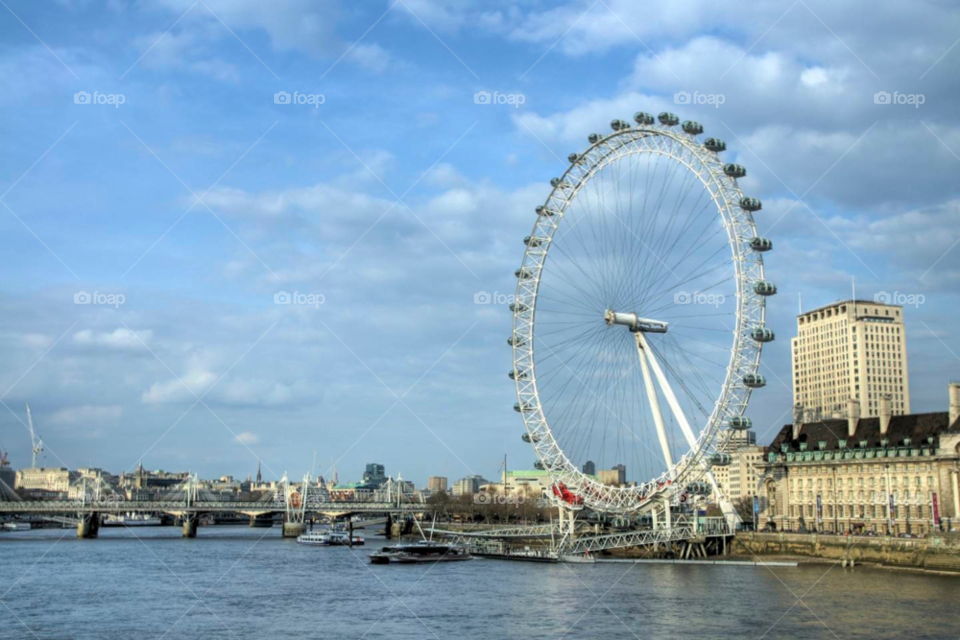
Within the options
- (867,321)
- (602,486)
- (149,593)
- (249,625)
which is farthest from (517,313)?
(867,321)

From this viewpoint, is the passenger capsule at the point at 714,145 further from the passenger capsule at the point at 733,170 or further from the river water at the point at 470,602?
the river water at the point at 470,602

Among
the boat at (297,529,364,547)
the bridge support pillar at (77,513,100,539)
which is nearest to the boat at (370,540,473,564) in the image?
the boat at (297,529,364,547)

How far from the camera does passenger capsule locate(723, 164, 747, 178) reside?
62.9m

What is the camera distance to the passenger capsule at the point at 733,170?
206 feet

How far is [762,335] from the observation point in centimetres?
6231

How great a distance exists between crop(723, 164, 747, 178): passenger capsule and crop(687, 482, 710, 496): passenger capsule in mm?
21705

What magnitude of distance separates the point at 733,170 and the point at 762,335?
1047 centimetres

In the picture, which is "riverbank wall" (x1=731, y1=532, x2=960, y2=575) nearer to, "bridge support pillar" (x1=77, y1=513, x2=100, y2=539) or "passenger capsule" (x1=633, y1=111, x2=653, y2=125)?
"passenger capsule" (x1=633, y1=111, x2=653, y2=125)

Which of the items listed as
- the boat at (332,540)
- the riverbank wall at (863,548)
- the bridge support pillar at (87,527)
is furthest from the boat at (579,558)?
the bridge support pillar at (87,527)

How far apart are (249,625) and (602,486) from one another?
41.9 metres

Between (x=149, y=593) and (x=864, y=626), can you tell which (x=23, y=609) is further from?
(x=864, y=626)

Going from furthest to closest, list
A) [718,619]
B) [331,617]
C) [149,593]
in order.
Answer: [149,593] < [331,617] < [718,619]

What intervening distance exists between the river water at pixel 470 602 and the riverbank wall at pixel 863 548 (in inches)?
78.8

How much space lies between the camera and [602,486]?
79.5 metres
